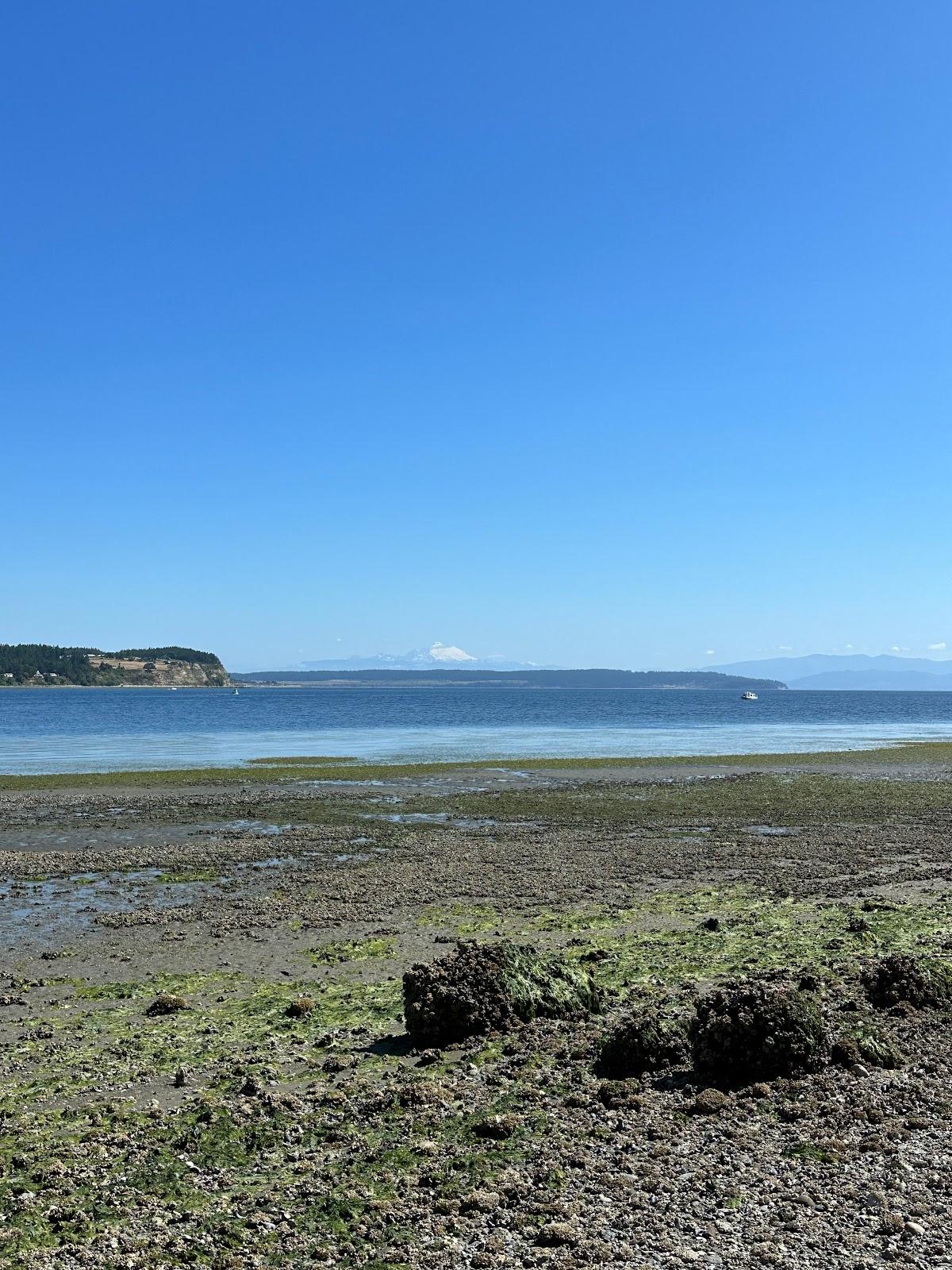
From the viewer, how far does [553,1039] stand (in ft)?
34.3

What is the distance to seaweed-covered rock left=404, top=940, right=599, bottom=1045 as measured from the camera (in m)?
10.6

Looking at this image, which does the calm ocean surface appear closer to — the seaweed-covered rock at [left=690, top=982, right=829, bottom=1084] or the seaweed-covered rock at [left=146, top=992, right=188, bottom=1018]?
the seaweed-covered rock at [left=146, top=992, right=188, bottom=1018]

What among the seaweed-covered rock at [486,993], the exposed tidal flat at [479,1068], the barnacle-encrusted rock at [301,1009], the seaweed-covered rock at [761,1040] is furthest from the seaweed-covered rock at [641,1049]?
the barnacle-encrusted rock at [301,1009]

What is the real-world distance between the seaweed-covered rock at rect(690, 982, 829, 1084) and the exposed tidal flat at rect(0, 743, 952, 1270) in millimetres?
25

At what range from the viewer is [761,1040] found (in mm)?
9258

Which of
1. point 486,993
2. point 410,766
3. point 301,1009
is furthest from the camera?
point 410,766

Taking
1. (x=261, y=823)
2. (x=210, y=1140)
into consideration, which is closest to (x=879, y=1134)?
(x=210, y=1140)

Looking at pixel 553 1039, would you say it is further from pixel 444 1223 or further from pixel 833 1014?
pixel 444 1223

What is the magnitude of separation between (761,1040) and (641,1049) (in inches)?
44.9

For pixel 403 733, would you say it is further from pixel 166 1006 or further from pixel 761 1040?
pixel 761 1040

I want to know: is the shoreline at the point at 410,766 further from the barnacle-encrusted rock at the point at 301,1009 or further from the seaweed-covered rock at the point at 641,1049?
the seaweed-covered rock at the point at 641,1049

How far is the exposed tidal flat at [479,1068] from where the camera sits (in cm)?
671

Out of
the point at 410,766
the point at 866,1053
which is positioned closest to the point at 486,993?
the point at 866,1053

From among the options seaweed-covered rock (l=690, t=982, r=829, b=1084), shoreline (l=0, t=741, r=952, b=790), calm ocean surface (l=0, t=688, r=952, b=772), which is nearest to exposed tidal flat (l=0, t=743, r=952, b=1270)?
seaweed-covered rock (l=690, t=982, r=829, b=1084)
